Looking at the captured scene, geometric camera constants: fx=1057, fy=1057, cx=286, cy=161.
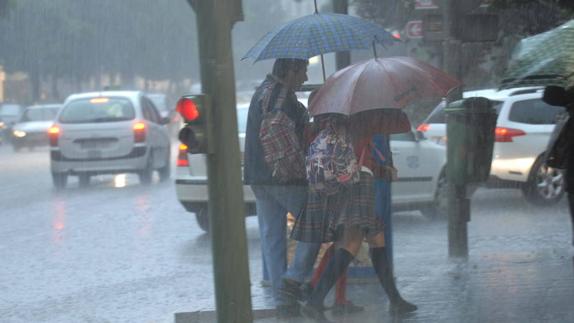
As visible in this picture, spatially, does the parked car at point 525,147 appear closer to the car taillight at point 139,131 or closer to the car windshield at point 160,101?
the car taillight at point 139,131

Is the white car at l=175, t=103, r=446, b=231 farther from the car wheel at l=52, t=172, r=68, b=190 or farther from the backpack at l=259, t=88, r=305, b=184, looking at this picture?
the car wheel at l=52, t=172, r=68, b=190

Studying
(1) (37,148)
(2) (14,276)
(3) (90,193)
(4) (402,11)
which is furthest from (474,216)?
(1) (37,148)

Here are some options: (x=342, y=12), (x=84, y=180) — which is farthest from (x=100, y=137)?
(x=342, y=12)

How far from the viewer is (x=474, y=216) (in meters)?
13.3

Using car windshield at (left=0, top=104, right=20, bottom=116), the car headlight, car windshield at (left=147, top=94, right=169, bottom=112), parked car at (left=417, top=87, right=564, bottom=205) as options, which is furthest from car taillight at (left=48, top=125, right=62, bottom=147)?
car windshield at (left=0, top=104, right=20, bottom=116)

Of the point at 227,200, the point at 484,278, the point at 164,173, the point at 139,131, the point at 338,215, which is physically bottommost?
the point at 164,173

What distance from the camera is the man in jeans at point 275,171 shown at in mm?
7188

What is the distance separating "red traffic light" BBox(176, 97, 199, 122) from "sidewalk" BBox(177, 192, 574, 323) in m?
2.42

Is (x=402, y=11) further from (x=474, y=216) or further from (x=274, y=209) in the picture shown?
(x=274, y=209)

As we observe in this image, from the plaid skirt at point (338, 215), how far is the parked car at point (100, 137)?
12.2 metres

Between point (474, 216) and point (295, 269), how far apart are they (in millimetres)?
6338

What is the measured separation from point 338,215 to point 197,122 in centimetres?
189

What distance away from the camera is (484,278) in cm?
847

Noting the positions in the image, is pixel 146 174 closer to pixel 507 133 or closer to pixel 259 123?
pixel 507 133
